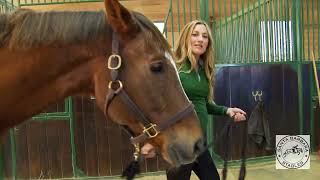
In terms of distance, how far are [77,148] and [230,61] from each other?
2.11 metres

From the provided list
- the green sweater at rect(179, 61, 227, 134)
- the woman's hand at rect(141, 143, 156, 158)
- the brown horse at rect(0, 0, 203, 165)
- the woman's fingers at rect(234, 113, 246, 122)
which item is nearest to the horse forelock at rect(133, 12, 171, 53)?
the brown horse at rect(0, 0, 203, 165)

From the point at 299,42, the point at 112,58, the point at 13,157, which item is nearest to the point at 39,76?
the point at 112,58

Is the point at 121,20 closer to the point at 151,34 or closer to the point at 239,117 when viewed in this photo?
the point at 151,34

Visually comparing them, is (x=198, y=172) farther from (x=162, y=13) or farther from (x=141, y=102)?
(x=162, y=13)

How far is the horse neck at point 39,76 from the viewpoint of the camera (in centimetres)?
162

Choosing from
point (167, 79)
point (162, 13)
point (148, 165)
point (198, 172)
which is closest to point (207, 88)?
point (198, 172)

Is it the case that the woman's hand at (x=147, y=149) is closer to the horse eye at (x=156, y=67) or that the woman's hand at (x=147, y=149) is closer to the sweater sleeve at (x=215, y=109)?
the horse eye at (x=156, y=67)

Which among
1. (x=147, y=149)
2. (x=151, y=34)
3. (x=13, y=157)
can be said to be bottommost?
(x=13, y=157)

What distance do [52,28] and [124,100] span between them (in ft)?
1.23

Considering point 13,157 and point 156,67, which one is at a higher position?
point 156,67

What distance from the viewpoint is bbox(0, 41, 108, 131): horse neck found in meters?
1.62

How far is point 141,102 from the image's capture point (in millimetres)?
1616

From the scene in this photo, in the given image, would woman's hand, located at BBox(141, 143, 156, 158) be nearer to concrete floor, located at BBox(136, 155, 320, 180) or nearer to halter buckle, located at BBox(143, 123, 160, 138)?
halter buckle, located at BBox(143, 123, 160, 138)

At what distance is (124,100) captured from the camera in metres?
1.61
